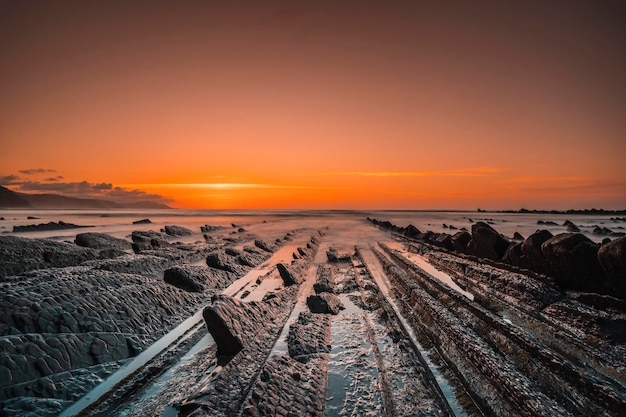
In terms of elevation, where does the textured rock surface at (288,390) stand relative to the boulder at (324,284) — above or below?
above

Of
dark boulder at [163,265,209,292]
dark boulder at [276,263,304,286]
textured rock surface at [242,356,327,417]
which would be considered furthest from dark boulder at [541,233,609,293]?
dark boulder at [163,265,209,292]

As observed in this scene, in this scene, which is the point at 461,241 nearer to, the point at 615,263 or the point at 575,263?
the point at 575,263

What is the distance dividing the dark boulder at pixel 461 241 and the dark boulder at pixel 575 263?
15.5 feet

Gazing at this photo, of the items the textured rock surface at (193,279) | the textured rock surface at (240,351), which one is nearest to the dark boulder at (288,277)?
the textured rock surface at (240,351)

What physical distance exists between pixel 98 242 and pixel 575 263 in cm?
1547

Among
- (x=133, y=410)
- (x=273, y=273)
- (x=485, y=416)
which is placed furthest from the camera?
(x=273, y=273)

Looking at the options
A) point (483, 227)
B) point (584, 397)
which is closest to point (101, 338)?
point (584, 397)

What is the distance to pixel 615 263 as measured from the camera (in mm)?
4527

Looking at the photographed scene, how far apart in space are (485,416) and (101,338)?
4.52 meters

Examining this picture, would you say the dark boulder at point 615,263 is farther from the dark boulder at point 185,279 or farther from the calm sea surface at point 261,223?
the calm sea surface at point 261,223

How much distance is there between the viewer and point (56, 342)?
138 inches

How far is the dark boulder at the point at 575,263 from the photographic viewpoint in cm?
520

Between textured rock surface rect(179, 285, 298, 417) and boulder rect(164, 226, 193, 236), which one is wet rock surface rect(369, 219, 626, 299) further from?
boulder rect(164, 226, 193, 236)

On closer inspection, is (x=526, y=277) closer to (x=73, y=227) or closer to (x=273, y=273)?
(x=273, y=273)
